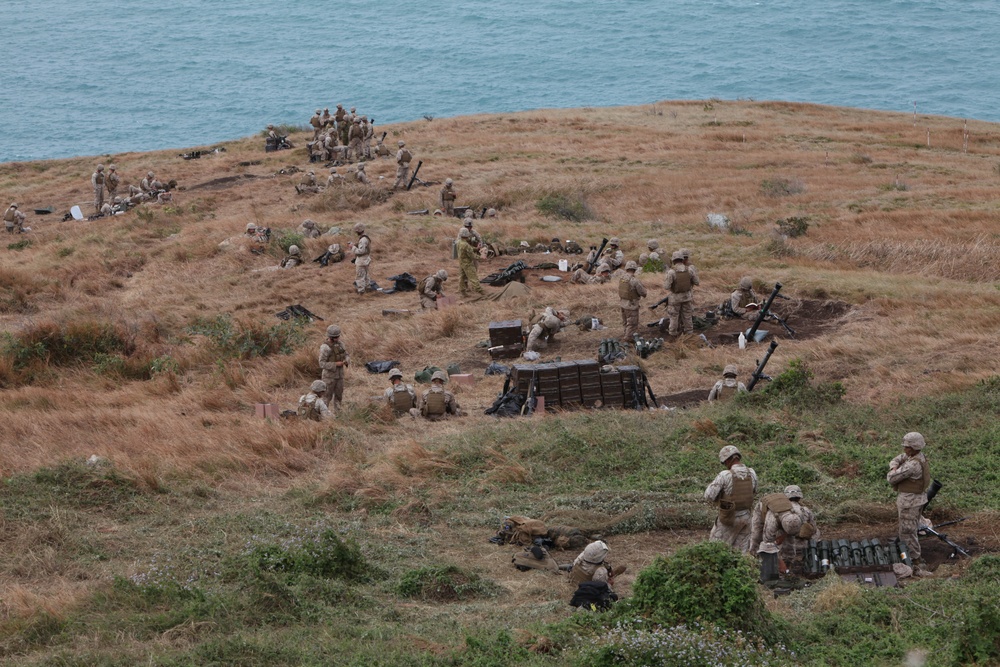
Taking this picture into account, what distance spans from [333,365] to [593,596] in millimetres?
8581

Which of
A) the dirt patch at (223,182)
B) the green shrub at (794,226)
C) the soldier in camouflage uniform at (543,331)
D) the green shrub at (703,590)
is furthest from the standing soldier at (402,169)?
the green shrub at (703,590)

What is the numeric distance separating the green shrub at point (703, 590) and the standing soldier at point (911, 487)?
9.22 ft

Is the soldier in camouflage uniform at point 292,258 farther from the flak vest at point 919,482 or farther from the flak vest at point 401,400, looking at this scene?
the flak vest at point 919,482

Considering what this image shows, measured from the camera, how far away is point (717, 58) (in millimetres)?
139250

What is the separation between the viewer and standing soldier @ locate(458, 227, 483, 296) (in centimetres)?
2473

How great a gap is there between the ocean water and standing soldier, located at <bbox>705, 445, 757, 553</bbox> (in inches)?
4062

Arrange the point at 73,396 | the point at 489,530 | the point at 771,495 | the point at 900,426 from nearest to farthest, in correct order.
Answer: the point at 771,495 < the point at 489,530 < the point at 900,426 < the point at 73,396

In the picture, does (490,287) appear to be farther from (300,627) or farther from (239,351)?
(300,627)

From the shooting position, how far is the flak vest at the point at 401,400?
1745cm

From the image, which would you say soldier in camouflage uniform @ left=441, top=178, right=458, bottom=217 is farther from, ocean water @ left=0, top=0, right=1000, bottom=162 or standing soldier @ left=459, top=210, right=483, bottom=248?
ocean water @ left=0, top=0, right=1000, bottom=162

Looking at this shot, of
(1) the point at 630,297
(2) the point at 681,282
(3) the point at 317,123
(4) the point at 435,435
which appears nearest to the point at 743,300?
(2) the point at 681,282

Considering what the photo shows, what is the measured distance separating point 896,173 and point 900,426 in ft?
74.2

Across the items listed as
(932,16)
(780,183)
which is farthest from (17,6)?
(780,183)

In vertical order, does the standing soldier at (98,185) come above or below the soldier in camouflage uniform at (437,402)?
below
